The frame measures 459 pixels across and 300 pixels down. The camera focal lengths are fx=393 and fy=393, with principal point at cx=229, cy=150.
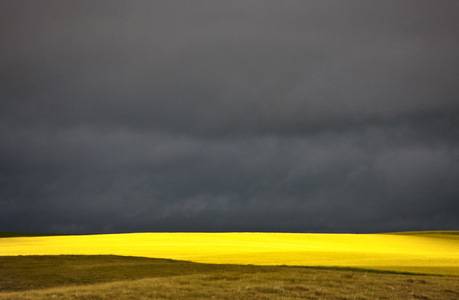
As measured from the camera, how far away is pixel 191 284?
20.7 m

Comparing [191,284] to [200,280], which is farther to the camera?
[200,280]

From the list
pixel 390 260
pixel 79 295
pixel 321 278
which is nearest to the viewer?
pixel 79 295

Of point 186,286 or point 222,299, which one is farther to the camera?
point 186,286

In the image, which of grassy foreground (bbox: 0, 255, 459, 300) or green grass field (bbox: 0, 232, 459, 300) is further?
green grass field (bbox: 0, 232, 459, 300)

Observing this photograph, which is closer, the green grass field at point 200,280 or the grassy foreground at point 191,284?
the grassy foreground at point 191,284

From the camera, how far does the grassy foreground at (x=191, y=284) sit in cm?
1808

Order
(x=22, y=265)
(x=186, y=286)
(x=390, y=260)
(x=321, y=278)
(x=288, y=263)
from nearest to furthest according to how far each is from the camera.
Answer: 1. (x=186, y=286)
2. (x=321, y=278)
3. (x=22, y=265)
4. (x=288, y=263)
5. (x=390, y=260)

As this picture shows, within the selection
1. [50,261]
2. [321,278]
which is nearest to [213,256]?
[50,261]

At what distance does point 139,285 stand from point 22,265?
54.7ft

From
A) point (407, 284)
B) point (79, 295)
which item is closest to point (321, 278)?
point (407, 284)

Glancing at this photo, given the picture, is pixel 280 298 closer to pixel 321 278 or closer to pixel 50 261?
pixel 321 278

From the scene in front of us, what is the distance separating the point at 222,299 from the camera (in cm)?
1719

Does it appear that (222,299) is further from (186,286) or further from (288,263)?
(288,263)

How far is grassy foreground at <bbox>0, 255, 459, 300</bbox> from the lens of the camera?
712 inches
